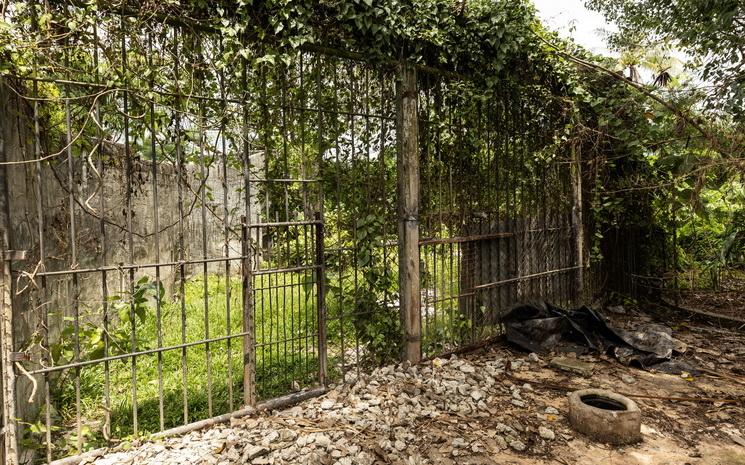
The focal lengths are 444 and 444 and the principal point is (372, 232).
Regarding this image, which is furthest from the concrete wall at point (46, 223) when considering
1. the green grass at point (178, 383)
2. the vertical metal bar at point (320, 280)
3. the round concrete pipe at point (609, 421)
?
the round concrete pipe at point (609, 421)

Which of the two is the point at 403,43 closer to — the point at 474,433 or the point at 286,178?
the point at 286,178

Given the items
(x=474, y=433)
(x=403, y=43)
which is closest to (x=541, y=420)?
(x=474, y=433)

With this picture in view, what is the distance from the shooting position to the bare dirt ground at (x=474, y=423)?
3195mm

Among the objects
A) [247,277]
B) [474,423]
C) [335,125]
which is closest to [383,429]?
[474,423]

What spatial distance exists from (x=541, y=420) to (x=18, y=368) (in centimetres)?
389

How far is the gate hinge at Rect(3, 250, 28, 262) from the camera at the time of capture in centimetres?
279

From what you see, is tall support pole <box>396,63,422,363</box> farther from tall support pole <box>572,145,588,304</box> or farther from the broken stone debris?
tall support pole <box>572,145,588,304</box>

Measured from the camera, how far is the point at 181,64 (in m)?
3.52

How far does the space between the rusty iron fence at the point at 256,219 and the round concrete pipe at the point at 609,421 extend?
173cm

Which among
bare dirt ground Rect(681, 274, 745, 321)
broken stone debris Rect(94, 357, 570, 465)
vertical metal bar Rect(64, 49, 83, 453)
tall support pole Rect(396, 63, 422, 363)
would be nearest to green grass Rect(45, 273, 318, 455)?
vertical metal bar Rect(64, 49, 83, 453)

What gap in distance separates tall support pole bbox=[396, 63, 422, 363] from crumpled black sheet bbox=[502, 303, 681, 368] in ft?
4.90

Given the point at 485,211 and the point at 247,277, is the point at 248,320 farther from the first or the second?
the point at 485,211

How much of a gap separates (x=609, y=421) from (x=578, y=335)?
90.4 inches

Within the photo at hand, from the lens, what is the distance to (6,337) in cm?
283
